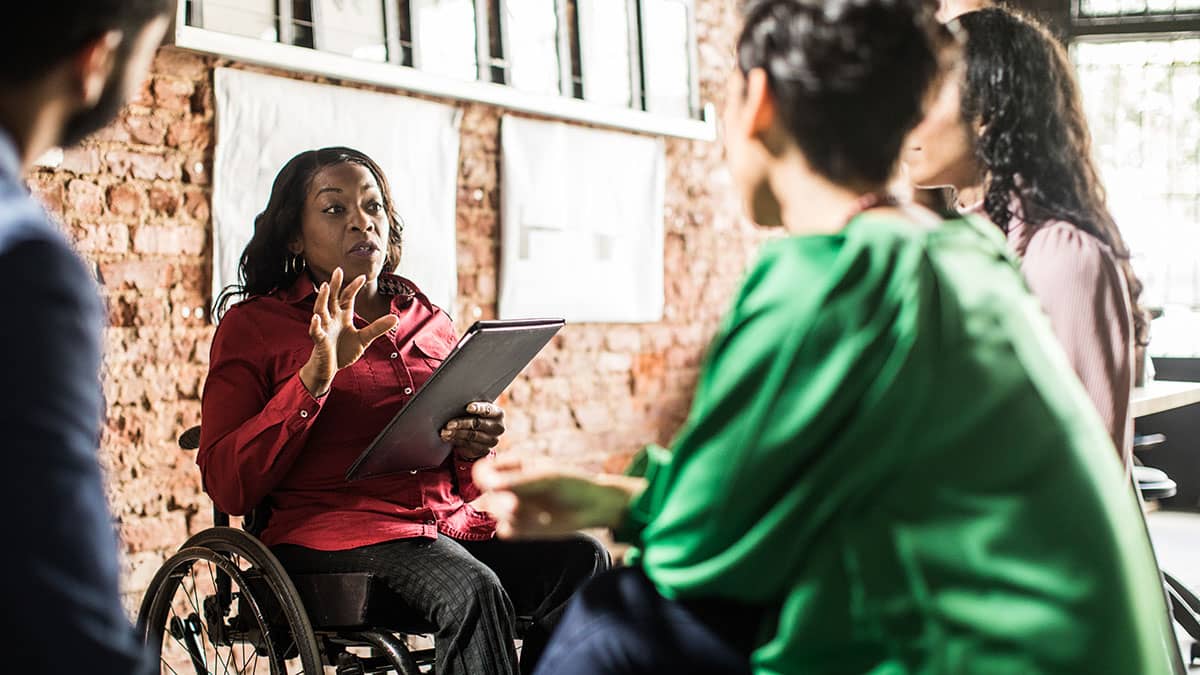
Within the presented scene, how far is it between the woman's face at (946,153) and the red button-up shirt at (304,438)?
936 mm

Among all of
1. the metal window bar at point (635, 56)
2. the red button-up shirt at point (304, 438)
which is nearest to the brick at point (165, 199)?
the red button-up shirt at point (304, 438)

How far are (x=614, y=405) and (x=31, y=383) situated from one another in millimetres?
4001

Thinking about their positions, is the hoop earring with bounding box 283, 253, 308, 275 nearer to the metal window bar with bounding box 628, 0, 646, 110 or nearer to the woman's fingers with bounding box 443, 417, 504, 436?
the woman's fingers with bounding box 443, 417, 504, 436

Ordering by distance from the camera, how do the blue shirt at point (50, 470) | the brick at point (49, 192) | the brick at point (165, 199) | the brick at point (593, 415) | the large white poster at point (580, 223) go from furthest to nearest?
1. the brick at point (593, 415)
2. the large white poster at point (580, 223)
3. the brick at point (165, 199)
4. the brick at point (49, 192)
5. the blue shirt at point (50, 470)

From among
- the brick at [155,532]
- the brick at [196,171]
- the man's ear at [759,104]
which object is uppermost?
the brick at [196,171]

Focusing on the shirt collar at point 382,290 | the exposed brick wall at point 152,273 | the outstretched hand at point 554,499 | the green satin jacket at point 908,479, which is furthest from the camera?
the exposed brick wall at point 152,273

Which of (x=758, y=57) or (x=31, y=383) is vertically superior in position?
(x=758, y=57)

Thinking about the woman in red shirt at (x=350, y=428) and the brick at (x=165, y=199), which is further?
the brick at (x=165, y=199)

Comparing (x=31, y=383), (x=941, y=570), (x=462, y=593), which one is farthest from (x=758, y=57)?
(x=462, y=593)

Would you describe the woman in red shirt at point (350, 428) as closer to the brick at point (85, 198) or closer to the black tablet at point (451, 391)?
the black tablet at point (451, 391)

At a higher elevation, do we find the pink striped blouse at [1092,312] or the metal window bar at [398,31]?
the metal window bar at [398,31]

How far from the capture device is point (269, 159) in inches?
131

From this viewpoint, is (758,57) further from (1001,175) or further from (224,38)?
(224,38)

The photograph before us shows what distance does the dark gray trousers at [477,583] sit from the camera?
1827 millimetres
